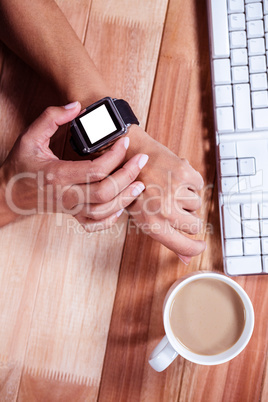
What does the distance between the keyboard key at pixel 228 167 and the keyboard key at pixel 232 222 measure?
5 cm

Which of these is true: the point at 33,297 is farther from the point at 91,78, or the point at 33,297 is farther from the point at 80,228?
the point at 91,78

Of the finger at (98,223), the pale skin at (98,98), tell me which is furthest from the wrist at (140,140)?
the finger at (98,223)

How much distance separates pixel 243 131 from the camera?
0.62 meters

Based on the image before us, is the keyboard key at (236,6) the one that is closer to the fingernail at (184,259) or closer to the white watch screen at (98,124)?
the white watch screen at (98,124)

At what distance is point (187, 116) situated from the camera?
691 millimetres

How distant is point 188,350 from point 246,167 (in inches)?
12.0

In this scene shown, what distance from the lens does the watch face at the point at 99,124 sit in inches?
24.5

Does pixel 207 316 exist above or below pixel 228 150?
below

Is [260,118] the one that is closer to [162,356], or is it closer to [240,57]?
[240,57]

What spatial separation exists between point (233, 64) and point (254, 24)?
0.23 feet

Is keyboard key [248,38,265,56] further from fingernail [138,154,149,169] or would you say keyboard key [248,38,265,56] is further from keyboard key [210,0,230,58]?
fingernail [138,154,149,169]

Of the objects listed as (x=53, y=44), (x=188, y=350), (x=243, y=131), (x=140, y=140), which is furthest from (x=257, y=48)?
(x=188, y=350)

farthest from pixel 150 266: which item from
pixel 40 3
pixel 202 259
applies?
pixel 40 3

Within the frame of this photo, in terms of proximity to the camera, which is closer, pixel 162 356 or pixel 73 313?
pixel 162 356
